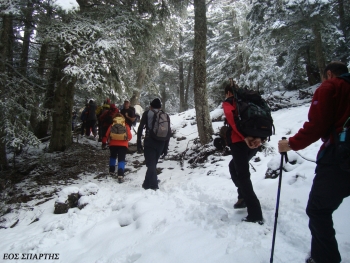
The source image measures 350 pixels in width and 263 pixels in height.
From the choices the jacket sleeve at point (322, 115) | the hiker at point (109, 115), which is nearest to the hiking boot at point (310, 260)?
the jacket sleeve at point (322, 115)

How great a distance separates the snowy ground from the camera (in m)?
2.56

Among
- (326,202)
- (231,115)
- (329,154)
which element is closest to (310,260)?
(326,202)

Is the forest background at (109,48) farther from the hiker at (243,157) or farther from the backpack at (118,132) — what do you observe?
the hiker at (243,157)

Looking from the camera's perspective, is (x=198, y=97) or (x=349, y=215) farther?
(x=198, y=97)

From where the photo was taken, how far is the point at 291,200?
371 centimetres

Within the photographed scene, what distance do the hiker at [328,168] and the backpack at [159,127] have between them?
343cm

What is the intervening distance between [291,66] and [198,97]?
10871 millimetres

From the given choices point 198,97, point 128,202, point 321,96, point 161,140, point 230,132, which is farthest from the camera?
point 198,97

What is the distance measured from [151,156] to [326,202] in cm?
386

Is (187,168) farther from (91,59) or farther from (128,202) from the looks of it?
Result: (91,59)

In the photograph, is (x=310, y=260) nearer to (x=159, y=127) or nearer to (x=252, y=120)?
(x=252, y=120)

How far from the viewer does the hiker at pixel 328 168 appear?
6.51ft

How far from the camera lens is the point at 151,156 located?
539 cm

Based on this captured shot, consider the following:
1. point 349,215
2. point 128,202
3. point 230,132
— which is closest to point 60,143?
point 128,202
